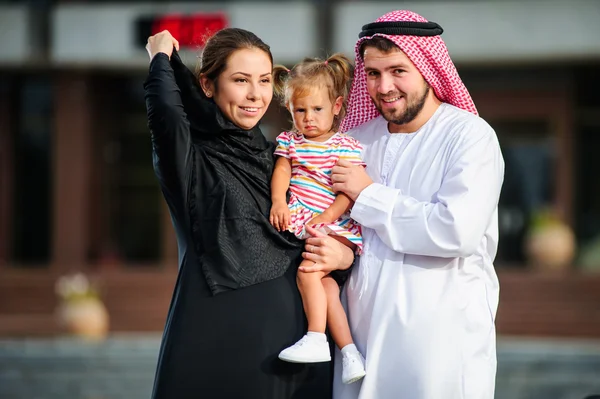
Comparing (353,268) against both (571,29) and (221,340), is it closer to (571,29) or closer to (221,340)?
(221,340)

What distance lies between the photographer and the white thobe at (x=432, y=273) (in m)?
3.00

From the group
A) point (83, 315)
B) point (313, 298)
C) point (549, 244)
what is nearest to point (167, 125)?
point (313, 298)

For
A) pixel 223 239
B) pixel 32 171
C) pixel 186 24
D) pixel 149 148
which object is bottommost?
pixel 32 171

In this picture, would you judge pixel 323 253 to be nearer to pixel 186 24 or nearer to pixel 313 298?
pixel 313 298

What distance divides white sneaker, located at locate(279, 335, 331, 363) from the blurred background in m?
7.94

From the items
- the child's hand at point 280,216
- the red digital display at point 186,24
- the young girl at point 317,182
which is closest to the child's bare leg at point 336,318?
the young girl at point 317,182

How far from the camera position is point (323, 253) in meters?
3.08

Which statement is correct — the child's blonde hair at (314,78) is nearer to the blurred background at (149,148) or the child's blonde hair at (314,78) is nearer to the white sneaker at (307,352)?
the white sneaker at (307,352)

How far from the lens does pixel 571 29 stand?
11422mm

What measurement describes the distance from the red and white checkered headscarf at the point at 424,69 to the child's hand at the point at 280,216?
53 cm

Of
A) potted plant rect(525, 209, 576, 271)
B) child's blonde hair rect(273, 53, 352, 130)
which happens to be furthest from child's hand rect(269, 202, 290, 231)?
potted plant rect(525, 209, 576, 271)

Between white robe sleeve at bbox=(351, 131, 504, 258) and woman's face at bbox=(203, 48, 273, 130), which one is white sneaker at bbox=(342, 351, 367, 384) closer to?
white robe sleeve at bbox=(351, 131, 504, 258)

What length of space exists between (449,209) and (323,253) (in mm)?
400

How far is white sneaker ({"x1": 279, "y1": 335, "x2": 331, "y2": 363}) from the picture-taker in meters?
2.99
